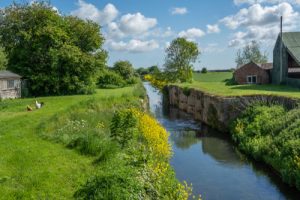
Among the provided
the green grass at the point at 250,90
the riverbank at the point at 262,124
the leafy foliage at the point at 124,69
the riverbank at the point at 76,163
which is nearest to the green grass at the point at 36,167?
the riverbank at the point at 76,163

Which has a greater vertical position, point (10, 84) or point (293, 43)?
point (293, 43)

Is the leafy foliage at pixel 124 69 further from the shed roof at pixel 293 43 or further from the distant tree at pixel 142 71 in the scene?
the distant tree at pixel 142 71

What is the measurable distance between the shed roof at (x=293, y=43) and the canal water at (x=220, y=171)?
1386 cm

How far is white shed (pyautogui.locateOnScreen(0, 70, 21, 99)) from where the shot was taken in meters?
29.1

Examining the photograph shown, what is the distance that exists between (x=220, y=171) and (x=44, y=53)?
2272cm

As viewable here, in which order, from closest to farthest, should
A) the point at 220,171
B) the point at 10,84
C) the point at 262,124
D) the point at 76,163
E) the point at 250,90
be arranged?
the point at 76,163 < the point at 220,171 < the point at 262,124 < the point at 250,90 < the point at 10,84

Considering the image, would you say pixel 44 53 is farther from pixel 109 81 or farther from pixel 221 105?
pixel 221 105

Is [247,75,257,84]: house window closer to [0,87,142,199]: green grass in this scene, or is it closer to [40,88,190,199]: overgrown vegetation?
[40,88,190,199]: overgrown vegetation

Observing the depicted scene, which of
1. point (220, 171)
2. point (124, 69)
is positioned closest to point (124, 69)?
point (124, 69)

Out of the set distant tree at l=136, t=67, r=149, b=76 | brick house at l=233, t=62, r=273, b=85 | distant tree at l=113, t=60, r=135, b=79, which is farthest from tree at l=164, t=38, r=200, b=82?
distant tree at l=136, t=67, r=149, b=76

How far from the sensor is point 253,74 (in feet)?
132

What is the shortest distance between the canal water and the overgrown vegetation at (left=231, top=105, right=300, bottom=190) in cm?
53

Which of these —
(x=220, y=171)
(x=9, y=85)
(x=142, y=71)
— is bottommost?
(x=220, y=171)

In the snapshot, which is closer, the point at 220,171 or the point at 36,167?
the point at 36,167
